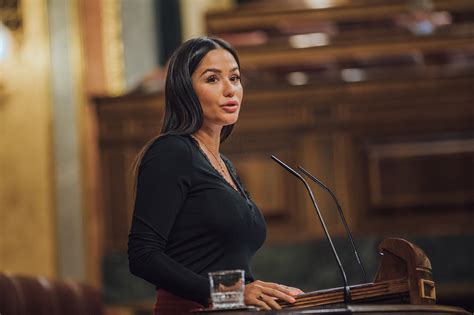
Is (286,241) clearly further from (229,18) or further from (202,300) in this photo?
(202,300)

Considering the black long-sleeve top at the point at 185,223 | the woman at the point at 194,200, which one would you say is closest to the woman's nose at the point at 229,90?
the woman at the point at 194,200

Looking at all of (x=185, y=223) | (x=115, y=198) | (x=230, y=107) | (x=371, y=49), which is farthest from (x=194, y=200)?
(x=371, y=49)

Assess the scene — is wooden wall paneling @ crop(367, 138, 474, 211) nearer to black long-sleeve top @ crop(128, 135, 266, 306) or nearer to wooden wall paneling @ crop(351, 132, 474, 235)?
wooden wall paneling @ crop(351, 132, 474, 235)

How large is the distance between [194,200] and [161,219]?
87 mm

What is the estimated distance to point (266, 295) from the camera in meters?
1.90

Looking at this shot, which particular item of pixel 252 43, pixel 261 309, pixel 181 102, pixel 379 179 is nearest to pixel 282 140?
pixel 379 179

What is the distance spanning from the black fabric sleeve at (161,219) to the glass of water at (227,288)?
10 cm

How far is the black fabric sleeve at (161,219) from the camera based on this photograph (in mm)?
1986

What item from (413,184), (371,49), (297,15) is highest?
(297,15)

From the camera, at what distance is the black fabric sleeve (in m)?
1.99

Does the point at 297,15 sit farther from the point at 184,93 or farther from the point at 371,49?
the point at 184,93

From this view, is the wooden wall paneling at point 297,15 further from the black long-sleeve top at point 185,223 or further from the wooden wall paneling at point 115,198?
the black long-sleeve top at point 185,223

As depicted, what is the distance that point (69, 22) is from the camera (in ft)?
20.0

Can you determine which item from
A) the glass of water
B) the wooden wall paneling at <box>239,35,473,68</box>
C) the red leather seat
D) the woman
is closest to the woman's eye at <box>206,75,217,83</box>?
the woman
